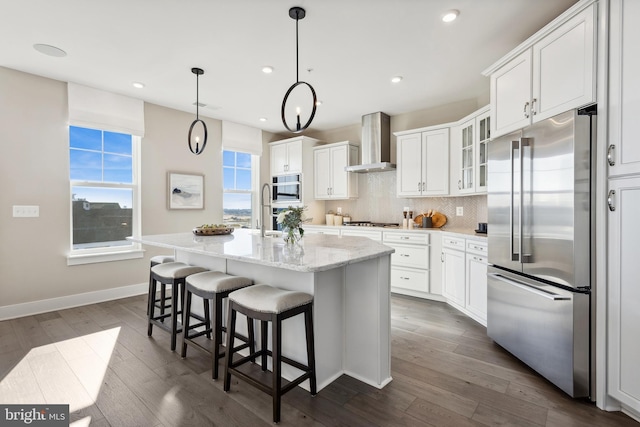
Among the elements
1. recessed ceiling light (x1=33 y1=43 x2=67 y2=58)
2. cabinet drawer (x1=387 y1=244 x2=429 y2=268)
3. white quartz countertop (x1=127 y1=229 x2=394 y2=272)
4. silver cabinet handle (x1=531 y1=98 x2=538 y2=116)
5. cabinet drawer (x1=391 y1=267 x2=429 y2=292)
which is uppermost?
recessed ceiling light (x1=33 y1=43 x2=67 y2=58)

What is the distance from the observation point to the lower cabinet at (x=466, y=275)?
10.4 ft

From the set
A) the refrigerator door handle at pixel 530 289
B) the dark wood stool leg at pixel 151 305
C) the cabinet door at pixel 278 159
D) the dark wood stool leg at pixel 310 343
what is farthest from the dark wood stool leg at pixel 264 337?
the cabinet door at pixel 278 159

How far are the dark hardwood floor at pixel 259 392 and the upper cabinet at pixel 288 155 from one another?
11.5 feet

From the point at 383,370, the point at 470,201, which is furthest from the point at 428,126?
the point at 383,370

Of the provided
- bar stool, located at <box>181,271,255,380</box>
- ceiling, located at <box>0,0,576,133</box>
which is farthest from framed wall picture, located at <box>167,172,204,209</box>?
bar stool, located at <box>181,271,255,380</box>

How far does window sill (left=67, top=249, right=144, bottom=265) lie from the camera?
3857 mm

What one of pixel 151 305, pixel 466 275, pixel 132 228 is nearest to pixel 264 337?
pixel 151 305

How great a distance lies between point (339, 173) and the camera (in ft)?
17.9

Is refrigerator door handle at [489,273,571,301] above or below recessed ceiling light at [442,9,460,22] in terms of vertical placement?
below

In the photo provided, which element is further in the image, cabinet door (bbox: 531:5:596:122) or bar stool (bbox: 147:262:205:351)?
bar stool (bbox: 147:262:205:351)

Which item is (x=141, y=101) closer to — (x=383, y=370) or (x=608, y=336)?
(x=383, y=370)

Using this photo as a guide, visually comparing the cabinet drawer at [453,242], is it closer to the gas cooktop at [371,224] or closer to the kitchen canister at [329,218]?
the gas cooktop at [371,224]

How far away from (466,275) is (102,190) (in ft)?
15.2

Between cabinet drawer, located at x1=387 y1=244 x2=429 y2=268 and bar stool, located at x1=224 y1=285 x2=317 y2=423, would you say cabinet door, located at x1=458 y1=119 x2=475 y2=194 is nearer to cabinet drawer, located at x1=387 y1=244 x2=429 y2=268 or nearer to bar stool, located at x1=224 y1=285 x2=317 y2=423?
cabinet drawer, located at x1=387 y1=244 x2=429 y2=268
